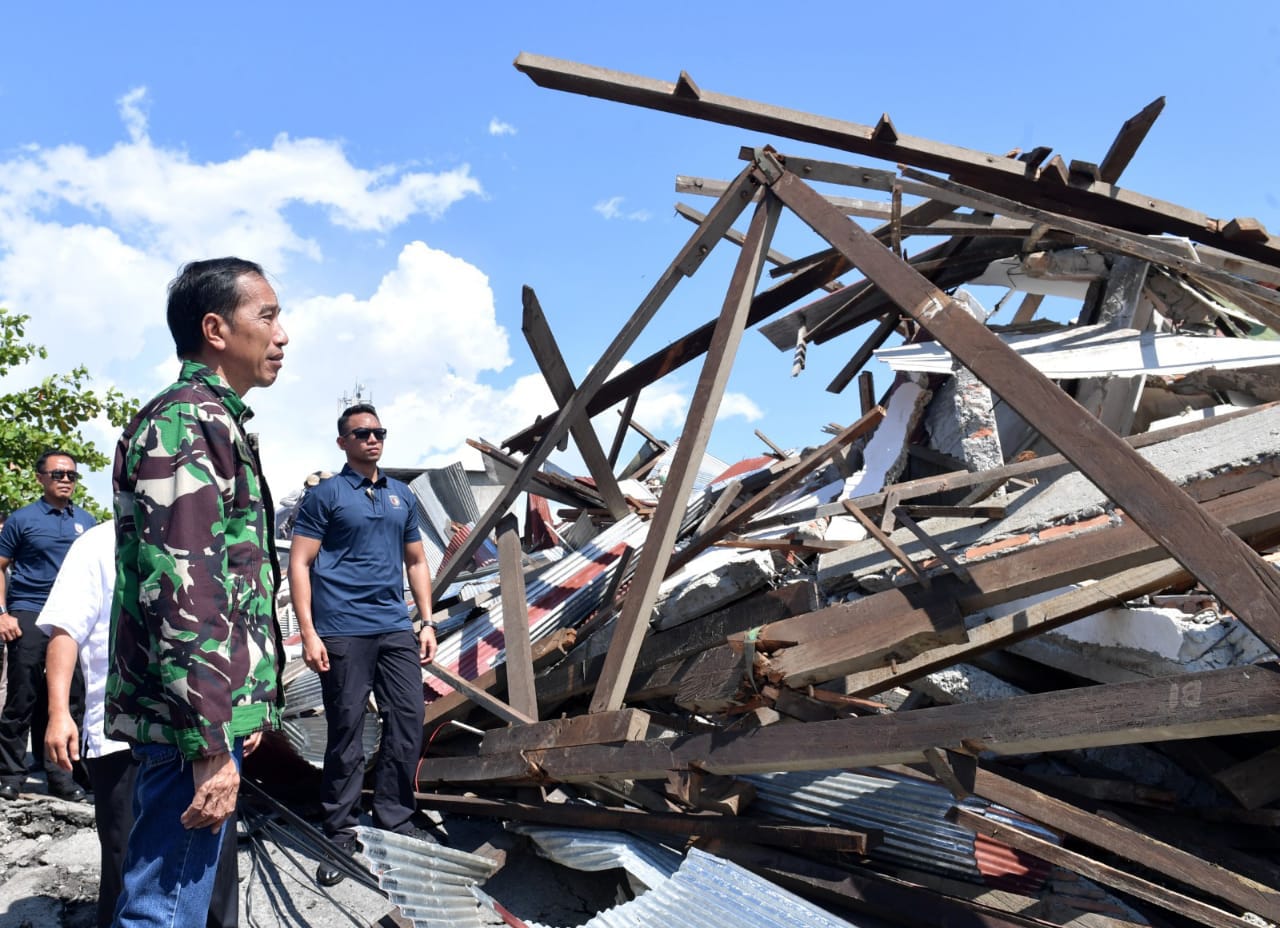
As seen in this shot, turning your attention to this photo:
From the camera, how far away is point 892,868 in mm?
3299

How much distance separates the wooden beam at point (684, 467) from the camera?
324 cm

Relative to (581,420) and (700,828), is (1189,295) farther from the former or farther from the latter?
(700,828)

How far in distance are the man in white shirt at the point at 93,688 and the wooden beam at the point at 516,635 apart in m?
1.28

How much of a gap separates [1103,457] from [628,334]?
2.13 m

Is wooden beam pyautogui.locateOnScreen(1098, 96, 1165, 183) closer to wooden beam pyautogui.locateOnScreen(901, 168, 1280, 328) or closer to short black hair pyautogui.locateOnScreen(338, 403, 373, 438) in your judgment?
wooden beam pyautogui.locateOnScreen(901, 168, 1280, 328)

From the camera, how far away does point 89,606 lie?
3.21 meters

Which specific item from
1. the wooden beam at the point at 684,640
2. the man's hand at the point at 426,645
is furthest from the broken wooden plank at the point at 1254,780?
the man's hand at the point at 426,645

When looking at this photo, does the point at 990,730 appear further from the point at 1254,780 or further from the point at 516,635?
the point at 516,635

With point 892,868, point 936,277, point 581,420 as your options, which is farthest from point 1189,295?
point 892,868

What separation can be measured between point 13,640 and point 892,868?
4574 mm

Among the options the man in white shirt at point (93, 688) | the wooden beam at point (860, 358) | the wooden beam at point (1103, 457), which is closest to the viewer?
the wooden beam at point (1103, 457)

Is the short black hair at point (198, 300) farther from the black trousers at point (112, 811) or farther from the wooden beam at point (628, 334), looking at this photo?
the wooden beam at point (628, 334)

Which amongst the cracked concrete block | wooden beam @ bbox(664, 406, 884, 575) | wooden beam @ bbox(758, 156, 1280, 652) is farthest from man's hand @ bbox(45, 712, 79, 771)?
wooden beam @ bbox(758, 156, 1280, 652)

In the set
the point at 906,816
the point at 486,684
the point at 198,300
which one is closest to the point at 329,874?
the point at 486,684
